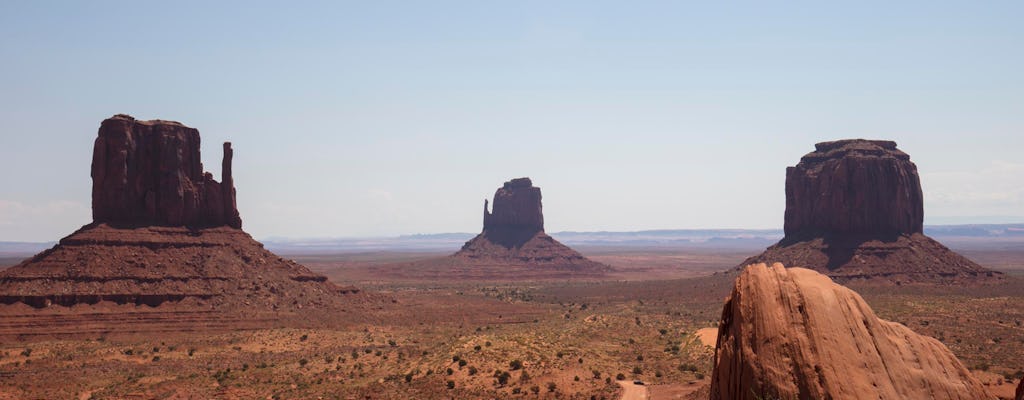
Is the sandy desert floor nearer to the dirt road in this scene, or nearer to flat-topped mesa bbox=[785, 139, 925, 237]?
the dirt road

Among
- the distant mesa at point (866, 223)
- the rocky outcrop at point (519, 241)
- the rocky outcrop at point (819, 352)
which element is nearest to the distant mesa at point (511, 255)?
the rocky outcrop at point (519, 241)

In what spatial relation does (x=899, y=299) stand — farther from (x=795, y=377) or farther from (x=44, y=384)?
(x=44, y=384)

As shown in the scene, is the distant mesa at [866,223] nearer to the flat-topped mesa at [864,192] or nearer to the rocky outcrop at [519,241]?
the flat-topped mesa at [864,192]

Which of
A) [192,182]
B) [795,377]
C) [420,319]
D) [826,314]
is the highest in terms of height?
[192,182]

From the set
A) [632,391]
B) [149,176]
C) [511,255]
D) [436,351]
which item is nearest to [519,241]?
[511,255]

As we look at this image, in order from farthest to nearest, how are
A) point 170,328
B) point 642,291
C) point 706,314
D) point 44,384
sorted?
point 642,291
point 706,314
point 170,328
point 44,384

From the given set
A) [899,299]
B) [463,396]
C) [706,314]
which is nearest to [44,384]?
[463,396]

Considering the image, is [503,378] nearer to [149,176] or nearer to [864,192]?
[149,176]
